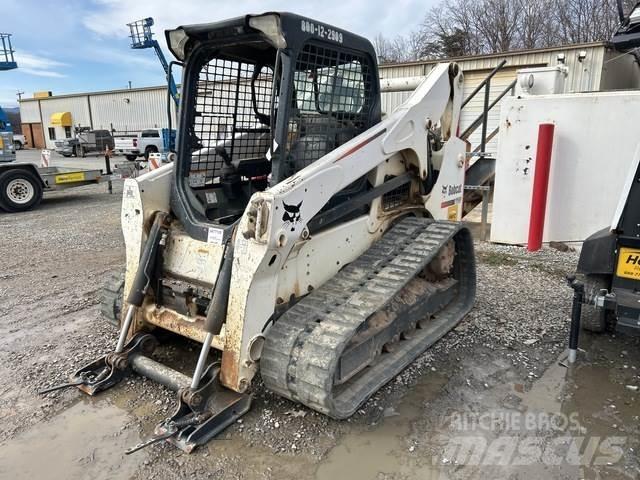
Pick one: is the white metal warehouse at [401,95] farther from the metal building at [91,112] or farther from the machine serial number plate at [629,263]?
the machine serial number plate at [629,263]

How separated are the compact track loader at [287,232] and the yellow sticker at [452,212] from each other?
1.38 feet

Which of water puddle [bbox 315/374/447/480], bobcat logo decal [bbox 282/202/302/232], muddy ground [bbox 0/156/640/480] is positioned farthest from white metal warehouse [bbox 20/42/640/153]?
water puddle [bbox 315/374/447/480]

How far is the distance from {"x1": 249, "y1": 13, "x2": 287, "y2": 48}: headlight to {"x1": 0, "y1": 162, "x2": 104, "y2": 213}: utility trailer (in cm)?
980

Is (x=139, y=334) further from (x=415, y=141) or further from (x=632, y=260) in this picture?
(x=632, y=260)

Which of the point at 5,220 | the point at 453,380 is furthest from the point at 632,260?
the point at 5,220

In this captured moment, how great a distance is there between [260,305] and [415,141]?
2.00m

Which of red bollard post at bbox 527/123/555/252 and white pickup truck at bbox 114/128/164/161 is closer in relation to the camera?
red bollard post at bbox 527/123/555/252

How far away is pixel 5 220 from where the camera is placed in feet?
33.2

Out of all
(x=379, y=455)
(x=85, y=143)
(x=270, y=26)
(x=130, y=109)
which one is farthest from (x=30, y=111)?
(x=379, y=455)

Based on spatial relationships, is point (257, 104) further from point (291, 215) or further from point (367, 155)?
point (291, 215)

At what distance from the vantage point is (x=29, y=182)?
36.6ft

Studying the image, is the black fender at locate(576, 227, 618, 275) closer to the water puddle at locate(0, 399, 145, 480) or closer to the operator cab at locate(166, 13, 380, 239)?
the operator cab at locate(166, 13, 380, 239)

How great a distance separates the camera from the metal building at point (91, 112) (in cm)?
3534

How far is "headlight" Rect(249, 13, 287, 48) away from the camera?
3020mm
